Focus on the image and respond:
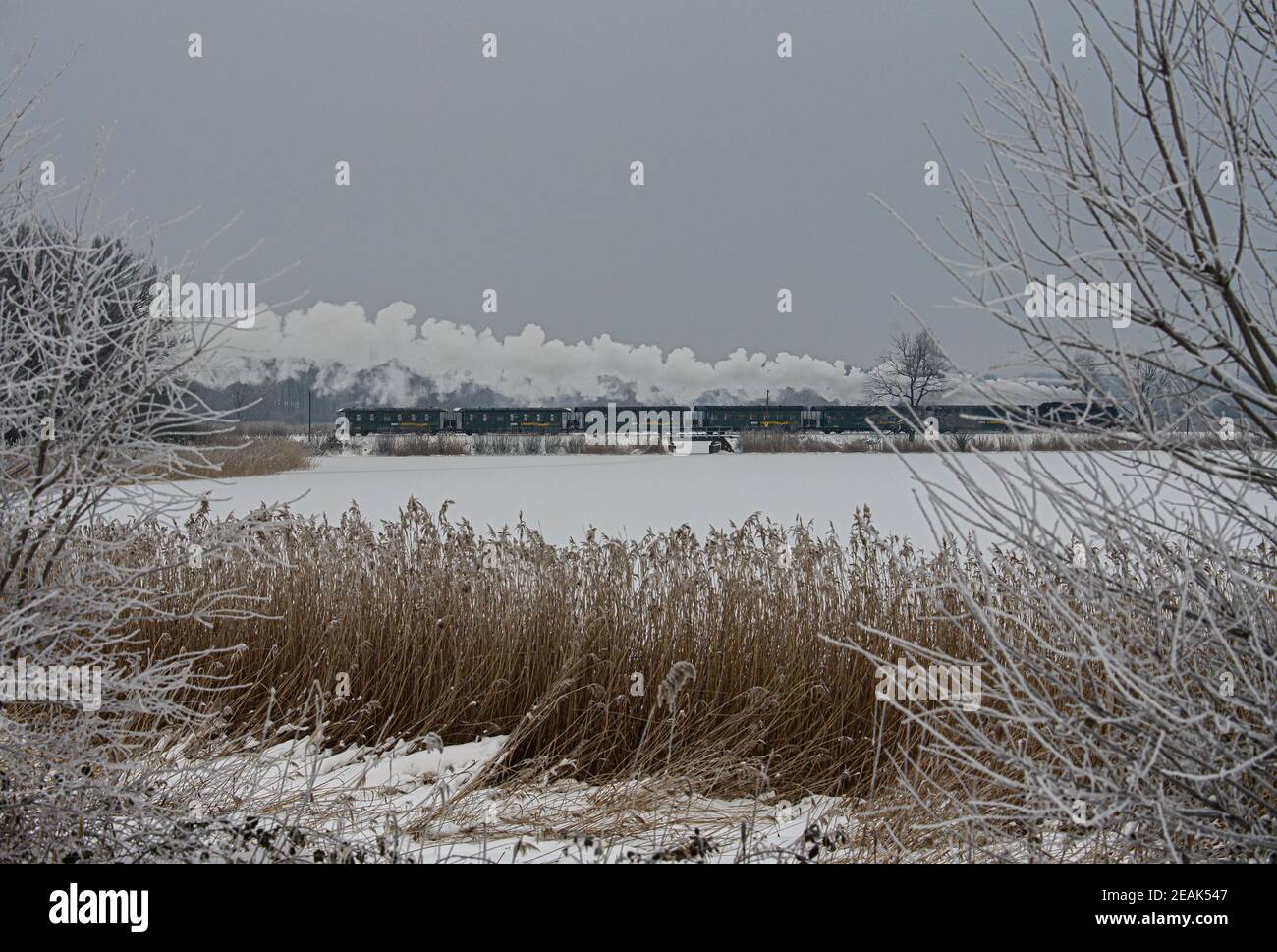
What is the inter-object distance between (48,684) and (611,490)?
16.8m

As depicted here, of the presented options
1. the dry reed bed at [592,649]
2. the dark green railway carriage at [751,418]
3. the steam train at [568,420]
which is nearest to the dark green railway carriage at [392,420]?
the steam train at [568,420]

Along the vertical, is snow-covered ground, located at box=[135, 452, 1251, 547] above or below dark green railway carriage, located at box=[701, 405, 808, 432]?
below

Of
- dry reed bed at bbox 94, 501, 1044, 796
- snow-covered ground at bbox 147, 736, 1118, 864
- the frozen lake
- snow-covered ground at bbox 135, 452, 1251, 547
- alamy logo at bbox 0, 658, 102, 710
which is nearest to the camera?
alamy logo at bbox 0, 658, 102, 710

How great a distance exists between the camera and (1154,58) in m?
2.81

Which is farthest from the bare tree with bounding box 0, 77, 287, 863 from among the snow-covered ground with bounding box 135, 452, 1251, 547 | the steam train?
the steam train

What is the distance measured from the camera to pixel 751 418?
5362cm

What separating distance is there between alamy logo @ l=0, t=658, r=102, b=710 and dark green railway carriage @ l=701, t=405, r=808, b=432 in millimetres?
49182

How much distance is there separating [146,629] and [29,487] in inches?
136

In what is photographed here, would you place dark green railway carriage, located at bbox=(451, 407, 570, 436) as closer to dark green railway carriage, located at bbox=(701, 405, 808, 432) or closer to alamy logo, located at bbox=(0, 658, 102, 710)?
dark green railway carriage, located at bbox=(701, 405, 808, 432)

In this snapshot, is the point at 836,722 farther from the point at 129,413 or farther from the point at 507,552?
the point at 129,413

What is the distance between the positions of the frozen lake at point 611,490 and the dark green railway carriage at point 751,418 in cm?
2001

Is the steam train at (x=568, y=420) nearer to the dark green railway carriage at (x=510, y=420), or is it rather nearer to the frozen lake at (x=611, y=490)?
the dark green railway carriage at (x=510, y=420)

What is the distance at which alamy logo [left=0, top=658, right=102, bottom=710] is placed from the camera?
319 centimetres
